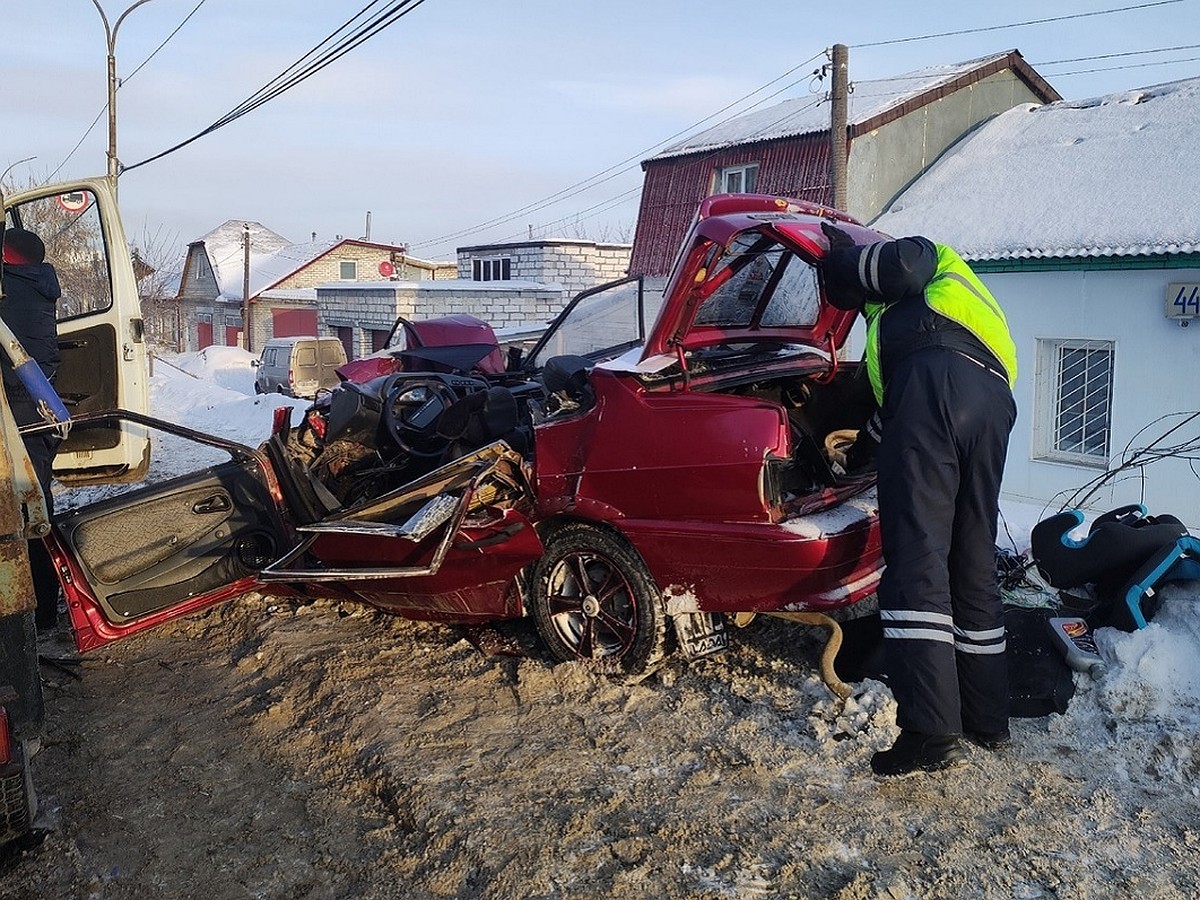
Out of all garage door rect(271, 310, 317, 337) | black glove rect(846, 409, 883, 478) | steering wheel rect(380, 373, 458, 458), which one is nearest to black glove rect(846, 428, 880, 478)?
black glove rect(846, 409, 883, 478)

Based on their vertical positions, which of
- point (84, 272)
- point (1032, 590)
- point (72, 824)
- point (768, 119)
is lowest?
point (72, 824)

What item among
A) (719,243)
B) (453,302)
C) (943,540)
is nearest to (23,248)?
(719,243)

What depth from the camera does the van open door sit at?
20.9 feet

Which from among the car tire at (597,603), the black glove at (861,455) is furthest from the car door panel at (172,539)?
the black glove at (861,455)

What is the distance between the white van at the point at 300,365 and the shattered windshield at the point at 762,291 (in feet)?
69.6

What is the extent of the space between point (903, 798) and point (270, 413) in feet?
40.9

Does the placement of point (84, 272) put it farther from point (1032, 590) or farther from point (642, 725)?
point (1032, 590)

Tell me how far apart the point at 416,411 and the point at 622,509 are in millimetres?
1948

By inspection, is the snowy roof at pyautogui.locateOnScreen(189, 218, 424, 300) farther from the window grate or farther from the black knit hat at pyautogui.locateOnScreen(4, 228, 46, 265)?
the black knit hat at pyautogui.locateOnScreen(4, 228, 46, 265)

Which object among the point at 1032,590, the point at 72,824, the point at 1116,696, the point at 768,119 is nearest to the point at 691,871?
the point at 1116,696

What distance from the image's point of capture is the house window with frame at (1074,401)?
1316cm

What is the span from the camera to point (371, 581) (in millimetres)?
4570

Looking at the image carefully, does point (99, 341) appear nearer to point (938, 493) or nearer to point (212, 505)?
point (212, 505)

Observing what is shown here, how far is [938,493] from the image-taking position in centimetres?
331
